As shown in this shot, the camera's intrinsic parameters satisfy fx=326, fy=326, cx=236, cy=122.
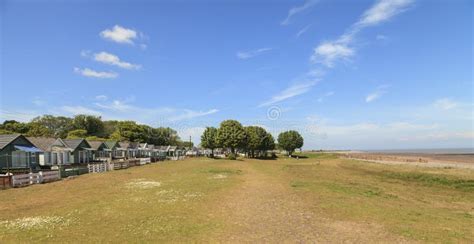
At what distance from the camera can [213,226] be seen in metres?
15.1

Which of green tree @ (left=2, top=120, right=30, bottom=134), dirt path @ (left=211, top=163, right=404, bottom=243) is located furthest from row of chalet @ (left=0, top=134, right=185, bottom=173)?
dirt path @ (left=211, top=163, right=404, bottom=243)

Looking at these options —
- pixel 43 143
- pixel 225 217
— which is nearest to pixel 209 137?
pixel 43 143

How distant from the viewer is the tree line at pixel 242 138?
10050 centimetres

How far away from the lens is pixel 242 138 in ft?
334

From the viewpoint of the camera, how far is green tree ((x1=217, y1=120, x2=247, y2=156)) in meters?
99.9

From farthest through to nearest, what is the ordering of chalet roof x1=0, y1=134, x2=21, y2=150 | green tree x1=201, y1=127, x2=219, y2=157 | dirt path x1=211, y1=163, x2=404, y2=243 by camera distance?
green tree x1=201, y1=127, x2=219, y2=157 → chalet roof x1=0, y1=134, x2=21, y2=150 → dirt path x1=211, y1=163, x2=404, y2=243

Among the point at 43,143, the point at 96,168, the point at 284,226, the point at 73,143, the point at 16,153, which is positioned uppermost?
the point at 43,143

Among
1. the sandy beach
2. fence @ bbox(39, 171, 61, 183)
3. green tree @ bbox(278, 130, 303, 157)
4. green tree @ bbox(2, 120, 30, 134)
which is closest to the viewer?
fence @ bbox(39, 171, 61, 183)

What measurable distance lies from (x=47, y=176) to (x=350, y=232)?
3325cm

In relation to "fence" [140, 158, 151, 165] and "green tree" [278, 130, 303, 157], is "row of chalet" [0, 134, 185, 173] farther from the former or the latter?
"green tree" [278, 130, 303, 157]

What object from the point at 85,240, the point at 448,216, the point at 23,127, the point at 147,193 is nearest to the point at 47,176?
the point at 147,193

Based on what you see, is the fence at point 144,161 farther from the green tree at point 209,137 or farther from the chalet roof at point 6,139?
the green tree at point 209,137

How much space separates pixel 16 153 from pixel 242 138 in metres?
64.6

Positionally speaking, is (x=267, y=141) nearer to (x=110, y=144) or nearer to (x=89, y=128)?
(x=110, y=144)
